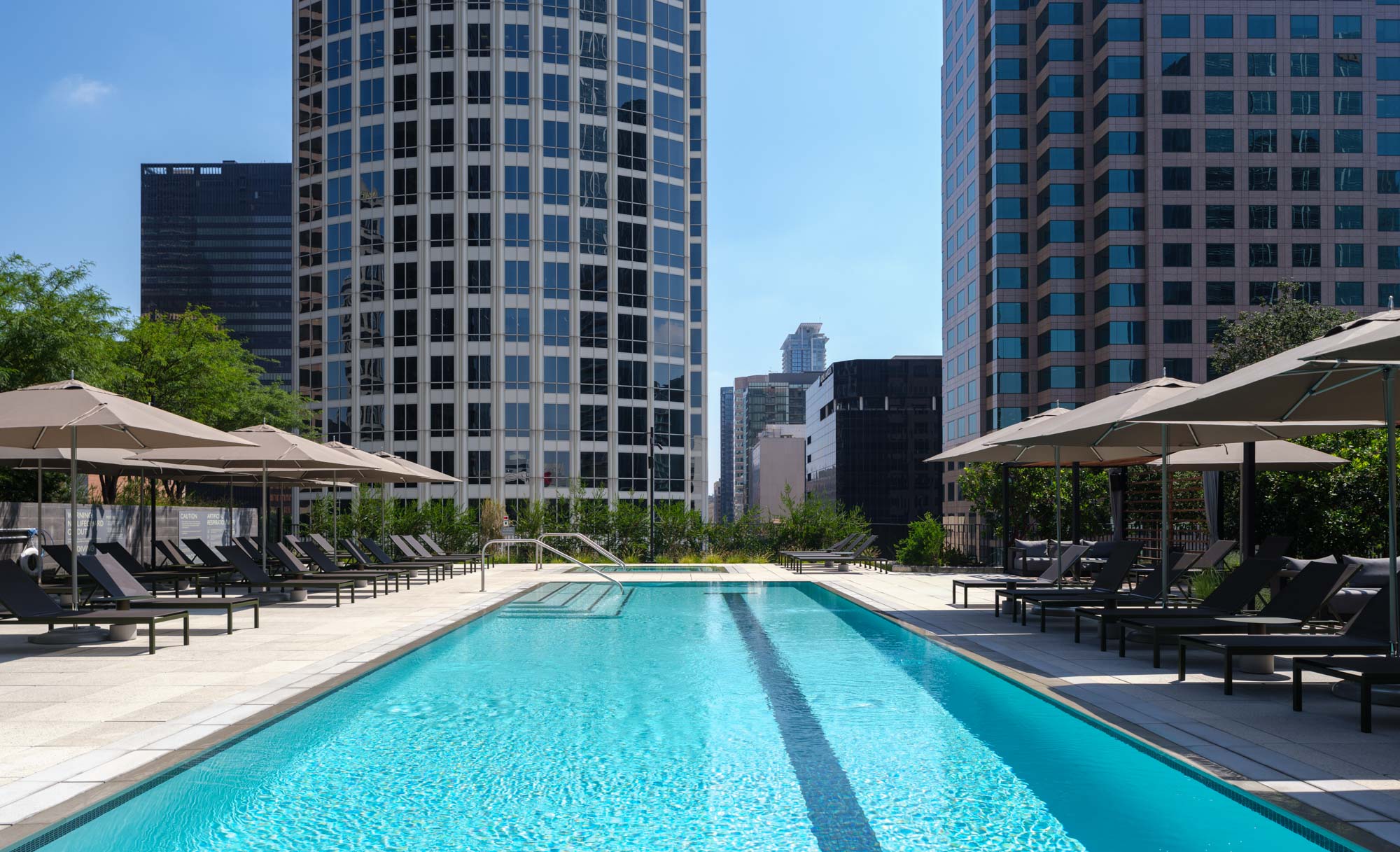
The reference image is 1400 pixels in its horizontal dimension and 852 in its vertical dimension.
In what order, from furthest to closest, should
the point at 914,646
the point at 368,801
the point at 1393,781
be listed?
the point at 914,646
the point at 368,801
the point at 1393,781

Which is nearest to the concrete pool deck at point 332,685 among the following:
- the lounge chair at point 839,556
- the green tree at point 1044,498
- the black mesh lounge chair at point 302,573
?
the black mesh lounge chair at point 302,573

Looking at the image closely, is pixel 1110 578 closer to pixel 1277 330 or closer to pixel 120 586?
pixel 120 586

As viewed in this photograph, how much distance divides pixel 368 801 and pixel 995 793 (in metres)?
3.52

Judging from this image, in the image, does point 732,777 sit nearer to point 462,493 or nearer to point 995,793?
point 995,793

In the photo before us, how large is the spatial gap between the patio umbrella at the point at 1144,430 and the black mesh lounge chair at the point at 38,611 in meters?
9.79

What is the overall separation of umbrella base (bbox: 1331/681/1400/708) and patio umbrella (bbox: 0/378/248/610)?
35.8 feet

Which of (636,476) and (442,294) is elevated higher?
(442,294)

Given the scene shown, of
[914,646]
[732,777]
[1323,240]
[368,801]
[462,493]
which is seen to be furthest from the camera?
[1323,240]

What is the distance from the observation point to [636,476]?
195ft

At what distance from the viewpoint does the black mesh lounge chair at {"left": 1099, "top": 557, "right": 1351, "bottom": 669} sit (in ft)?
28.4

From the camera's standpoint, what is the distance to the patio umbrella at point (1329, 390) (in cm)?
590

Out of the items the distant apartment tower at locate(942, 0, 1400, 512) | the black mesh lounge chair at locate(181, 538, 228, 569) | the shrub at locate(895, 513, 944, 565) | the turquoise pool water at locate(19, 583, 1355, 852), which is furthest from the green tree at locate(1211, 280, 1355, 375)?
the black mesh lounge chair at locate(181, 538, 228, 569)

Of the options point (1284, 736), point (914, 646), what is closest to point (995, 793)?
point (1284, 736)

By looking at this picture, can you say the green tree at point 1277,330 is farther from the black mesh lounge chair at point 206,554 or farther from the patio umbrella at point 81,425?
the patio umbrella at point 81,425
